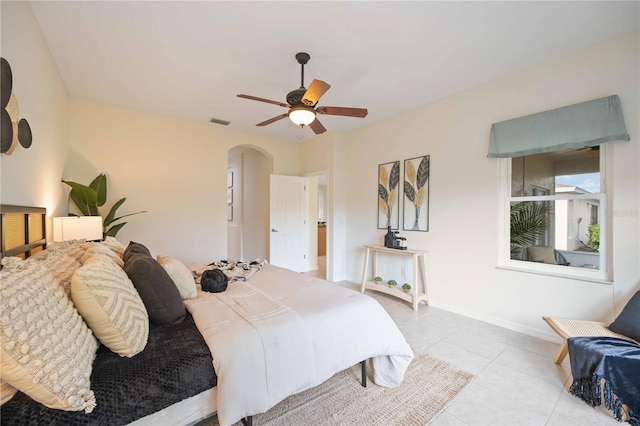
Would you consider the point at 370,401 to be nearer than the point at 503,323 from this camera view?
Yes

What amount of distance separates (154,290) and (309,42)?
7.21 ft

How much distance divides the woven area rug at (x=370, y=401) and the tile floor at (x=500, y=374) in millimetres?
98

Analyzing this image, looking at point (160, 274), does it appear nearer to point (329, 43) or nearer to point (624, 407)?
point (329, 43)

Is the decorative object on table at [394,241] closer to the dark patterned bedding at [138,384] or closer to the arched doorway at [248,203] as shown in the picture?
the arched doorway at [248,203]

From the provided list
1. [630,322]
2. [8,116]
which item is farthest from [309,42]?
[630,322]

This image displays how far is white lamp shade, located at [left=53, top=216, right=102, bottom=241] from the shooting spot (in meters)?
2.38

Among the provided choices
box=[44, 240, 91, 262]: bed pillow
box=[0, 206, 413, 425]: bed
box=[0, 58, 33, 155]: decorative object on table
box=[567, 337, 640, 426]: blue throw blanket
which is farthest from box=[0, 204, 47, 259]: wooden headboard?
box=[567, 337, 640, 426]: blue throw blanket

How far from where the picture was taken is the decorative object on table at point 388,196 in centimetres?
396

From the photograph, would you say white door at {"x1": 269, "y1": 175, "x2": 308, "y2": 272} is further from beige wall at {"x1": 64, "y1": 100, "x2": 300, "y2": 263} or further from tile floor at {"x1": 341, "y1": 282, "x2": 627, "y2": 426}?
tile floor at {"x1": 341, "y1": 282, "x2": 627, "y2": 426}

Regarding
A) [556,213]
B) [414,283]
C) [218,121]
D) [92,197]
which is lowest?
[414,283]

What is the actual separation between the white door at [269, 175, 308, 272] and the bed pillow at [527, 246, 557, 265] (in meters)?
3.62

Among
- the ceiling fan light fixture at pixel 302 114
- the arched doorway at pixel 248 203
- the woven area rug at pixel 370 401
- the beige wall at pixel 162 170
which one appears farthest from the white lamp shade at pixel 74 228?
the arched doorway at pixel 248 203

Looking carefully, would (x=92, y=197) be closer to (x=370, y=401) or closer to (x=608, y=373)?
(x=370, y=401)

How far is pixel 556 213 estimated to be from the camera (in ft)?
8.82
